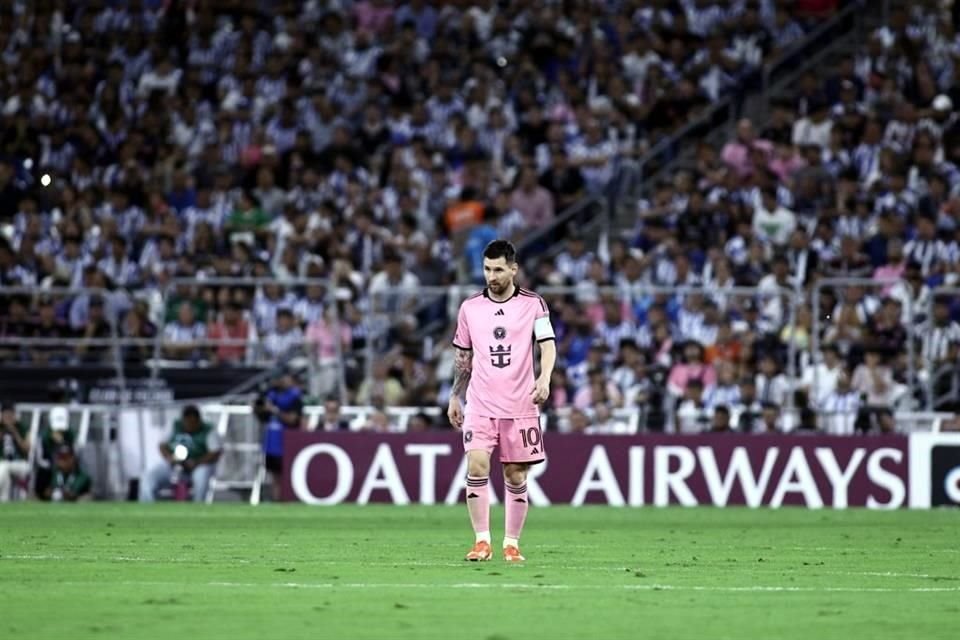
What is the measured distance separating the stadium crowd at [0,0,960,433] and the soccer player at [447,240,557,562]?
12.8 meters

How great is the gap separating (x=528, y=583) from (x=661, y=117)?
2297cm


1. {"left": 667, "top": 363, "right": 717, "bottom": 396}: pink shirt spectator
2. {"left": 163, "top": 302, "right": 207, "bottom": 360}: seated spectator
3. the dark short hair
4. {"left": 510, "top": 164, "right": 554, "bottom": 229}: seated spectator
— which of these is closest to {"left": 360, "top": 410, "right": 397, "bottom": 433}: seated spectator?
{"left": 163, "top": 302, "right": 207, "bottom": 360}: seated spectator

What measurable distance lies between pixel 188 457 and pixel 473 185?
26.7 ft

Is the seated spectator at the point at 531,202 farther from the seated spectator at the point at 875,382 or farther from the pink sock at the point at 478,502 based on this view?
the pink sock at the point at 478,502

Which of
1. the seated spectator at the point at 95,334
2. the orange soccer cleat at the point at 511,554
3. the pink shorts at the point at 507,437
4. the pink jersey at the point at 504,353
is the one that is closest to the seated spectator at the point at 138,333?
the seated spectator at the point at 95,334

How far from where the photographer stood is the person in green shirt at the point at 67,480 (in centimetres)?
2889

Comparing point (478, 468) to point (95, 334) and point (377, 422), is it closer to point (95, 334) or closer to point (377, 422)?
point (377, 422)

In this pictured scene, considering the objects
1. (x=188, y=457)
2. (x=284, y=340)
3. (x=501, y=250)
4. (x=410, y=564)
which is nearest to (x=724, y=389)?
(x=284, y=340)

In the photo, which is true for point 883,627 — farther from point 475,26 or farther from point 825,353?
point 475,26

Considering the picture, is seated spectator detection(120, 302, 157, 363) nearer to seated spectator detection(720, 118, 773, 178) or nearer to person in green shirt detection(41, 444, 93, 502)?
person in green shirt detection(41, 444, 93, 502)

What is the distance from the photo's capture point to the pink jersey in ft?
50.4

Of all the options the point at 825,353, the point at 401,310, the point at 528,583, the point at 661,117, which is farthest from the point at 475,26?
the point at 528,583

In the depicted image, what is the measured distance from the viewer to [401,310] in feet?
103

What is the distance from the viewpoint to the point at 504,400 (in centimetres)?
1535
